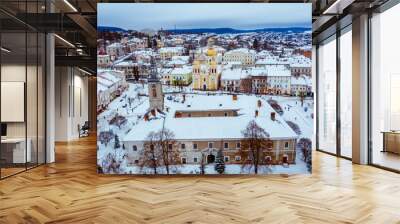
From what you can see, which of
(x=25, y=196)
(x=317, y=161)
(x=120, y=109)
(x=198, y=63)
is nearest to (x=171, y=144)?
(x=120, y=109)

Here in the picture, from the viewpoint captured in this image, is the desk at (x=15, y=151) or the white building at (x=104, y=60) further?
the white building at (x=104, y=60)

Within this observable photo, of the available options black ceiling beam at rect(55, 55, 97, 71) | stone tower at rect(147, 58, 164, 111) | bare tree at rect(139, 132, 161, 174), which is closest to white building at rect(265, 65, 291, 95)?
stone tower at rect(147, 58, 164, 111)

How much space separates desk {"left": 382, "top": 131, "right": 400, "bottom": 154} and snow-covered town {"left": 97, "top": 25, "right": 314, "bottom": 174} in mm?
1928

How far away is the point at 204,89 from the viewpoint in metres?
6.80

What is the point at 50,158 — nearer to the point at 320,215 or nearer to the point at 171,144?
the point at 171,144

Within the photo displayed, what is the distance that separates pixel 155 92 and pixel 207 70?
3.26ft

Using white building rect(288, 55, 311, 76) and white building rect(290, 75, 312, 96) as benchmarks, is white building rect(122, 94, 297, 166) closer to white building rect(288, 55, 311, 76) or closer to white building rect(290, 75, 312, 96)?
white building rect(290, 75, 312, 96)

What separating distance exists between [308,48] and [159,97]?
2.76 meters

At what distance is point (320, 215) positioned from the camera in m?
4.22

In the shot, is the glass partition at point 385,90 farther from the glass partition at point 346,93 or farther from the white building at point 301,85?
the white building at point 301,85

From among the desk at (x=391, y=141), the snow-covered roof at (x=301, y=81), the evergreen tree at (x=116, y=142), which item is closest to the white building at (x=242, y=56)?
the snow-covered roof at (x=301, y=81)

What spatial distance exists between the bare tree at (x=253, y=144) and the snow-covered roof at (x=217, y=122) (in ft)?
0.26

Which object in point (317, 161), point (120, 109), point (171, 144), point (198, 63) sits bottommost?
point (317, 161)

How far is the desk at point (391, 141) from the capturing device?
7364 mm
